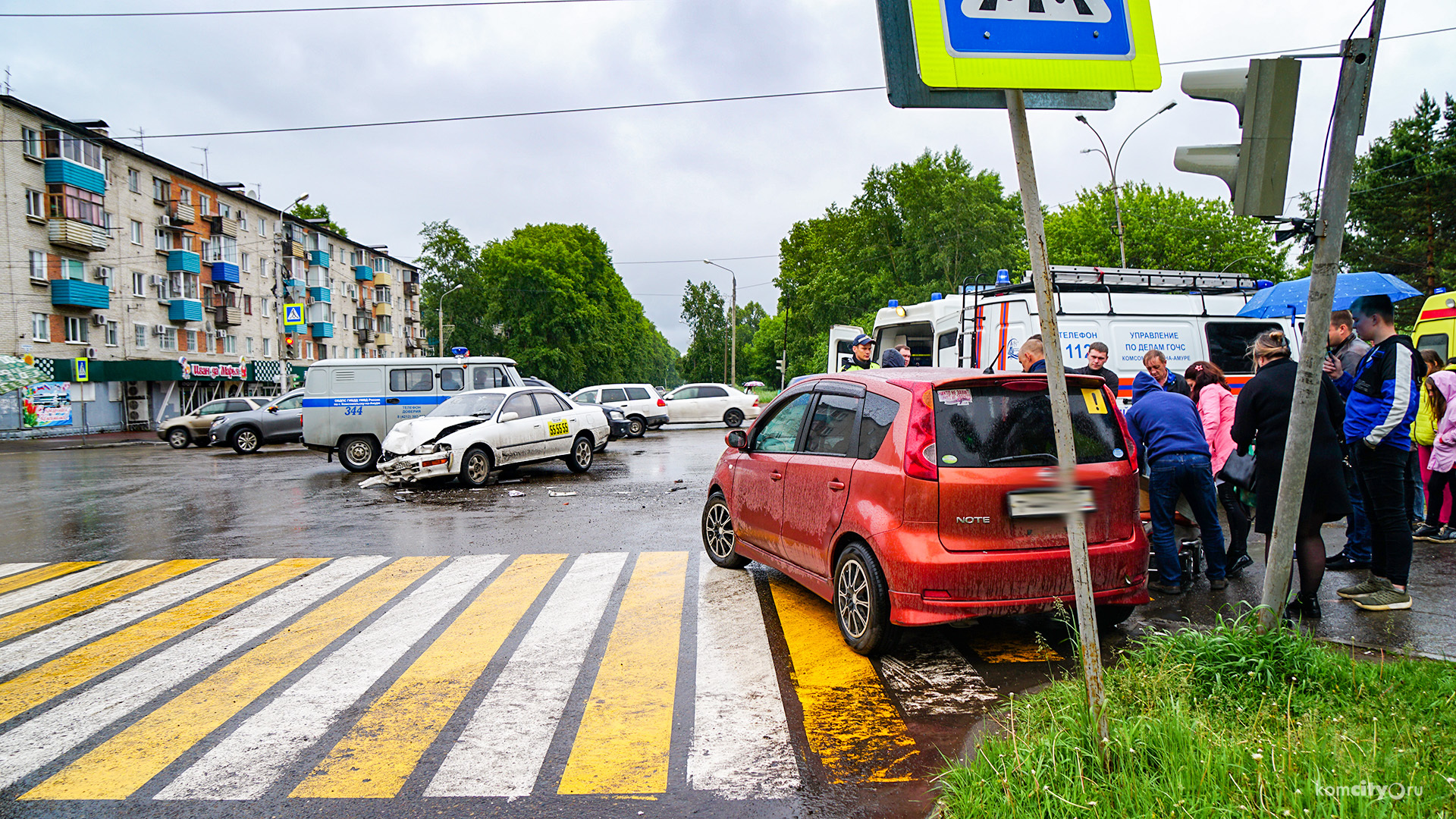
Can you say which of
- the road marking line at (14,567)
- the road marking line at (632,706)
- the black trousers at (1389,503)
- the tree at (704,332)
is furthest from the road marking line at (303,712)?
the tree at (704,332)

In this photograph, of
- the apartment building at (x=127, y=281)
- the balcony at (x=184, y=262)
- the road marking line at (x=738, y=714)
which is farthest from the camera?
the balcony at (x=184, y=262)

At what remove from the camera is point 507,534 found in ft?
30.9

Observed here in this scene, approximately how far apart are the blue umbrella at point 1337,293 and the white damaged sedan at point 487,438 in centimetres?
1101

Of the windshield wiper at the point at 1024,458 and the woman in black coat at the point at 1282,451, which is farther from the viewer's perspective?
the woman in black coat at the point at 1282,451

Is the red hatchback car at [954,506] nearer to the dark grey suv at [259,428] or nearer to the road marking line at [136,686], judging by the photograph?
the road marking line at [136,686]

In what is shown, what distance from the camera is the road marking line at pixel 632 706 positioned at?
3.45 meters

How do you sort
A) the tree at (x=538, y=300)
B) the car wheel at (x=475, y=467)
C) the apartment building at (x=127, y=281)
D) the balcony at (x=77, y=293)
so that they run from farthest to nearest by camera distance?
the tree at (x=538, y=300)
the balcony at (x=77, y=293)
the apartment building at (x=127, y=281)
the car wheel at (x=475, y=467)

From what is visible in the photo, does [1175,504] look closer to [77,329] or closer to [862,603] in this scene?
[862,603]

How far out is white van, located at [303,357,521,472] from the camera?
59.0 ft

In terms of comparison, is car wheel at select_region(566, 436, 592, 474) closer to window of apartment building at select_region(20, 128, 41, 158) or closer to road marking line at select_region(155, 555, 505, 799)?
road marking line at select_region(155, 555, 505, 799)

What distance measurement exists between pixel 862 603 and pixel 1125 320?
8.01 meters

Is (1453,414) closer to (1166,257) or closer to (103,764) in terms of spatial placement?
(103,764)

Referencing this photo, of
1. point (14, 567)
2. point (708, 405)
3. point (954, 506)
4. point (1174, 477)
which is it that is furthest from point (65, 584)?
point (708, 405)

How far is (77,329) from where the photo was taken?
1548 inches
